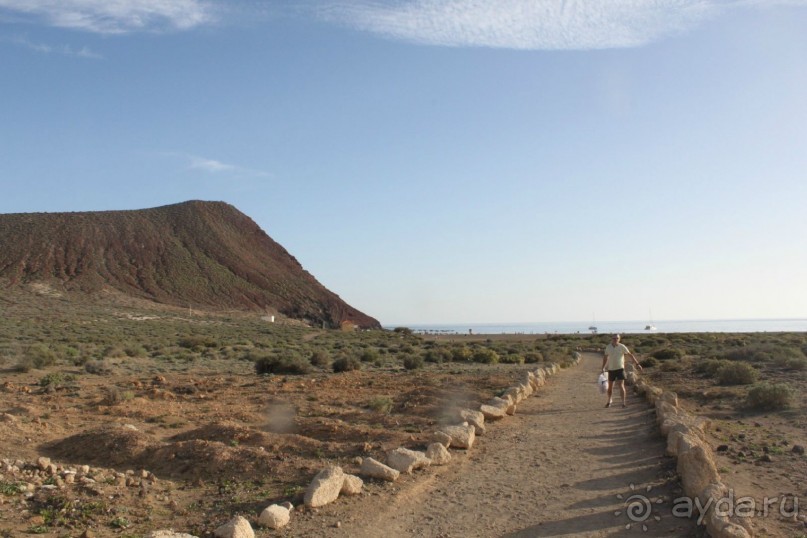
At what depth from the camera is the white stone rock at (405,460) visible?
27.8 feet

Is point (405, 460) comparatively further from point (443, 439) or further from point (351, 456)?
point (443, 439)

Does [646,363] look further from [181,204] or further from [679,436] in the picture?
[181,204]

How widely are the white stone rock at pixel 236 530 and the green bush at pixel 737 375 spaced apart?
54.2 feet

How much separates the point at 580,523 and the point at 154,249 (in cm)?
8847

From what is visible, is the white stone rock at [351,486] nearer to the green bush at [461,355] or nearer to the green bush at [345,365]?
the green bush at [345,365]

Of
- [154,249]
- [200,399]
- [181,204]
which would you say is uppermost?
[181,204]

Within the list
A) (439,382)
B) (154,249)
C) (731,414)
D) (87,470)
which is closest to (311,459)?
(87,470)

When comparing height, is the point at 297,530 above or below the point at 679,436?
below

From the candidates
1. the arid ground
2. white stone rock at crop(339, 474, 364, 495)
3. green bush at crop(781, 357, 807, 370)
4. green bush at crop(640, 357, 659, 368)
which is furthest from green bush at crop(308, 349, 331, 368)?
white stone rock at crop(339, 474, 364, 495)

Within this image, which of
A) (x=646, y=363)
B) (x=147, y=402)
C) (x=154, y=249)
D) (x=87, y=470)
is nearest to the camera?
(x=87, y=470)

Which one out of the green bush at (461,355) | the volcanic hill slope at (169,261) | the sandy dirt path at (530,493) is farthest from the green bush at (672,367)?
the volcanic hill slope at (169,261)

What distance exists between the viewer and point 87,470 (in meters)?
8.21

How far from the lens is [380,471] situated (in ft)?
26.3
